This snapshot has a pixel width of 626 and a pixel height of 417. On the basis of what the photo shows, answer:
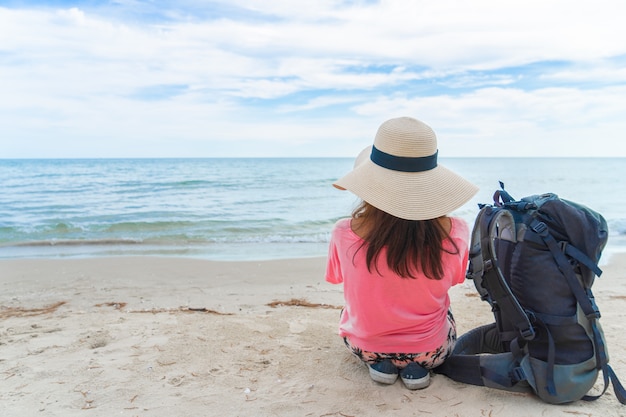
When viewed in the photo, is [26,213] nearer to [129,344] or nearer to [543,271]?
[129,344]

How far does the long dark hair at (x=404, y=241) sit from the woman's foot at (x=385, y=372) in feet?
1.88

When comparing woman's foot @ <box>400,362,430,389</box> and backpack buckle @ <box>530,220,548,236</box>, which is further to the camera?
woman's foot @ <box>400,362,430,389</box>

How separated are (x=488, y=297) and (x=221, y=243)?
6742mm

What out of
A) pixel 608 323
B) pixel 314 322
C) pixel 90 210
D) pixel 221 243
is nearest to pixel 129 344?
pixel 314 322

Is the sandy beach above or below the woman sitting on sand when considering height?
below

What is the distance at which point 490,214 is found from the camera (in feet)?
7.84

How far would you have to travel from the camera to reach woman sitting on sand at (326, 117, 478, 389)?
2197 mm

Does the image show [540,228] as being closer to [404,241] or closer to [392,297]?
[404,241]

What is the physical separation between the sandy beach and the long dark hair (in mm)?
706

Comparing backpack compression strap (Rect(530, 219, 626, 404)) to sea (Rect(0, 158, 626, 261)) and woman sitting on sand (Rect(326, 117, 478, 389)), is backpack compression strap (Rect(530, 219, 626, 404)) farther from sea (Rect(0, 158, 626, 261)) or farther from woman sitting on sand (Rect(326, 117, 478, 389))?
sea (Rect(0, 158, 626, 261))

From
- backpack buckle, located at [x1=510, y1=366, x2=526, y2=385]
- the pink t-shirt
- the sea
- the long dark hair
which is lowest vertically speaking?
the sea

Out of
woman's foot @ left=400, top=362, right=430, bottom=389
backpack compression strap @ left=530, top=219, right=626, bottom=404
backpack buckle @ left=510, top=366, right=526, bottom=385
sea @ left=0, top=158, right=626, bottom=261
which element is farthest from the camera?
sea @ left=0, top=158, right=626, bottom=261

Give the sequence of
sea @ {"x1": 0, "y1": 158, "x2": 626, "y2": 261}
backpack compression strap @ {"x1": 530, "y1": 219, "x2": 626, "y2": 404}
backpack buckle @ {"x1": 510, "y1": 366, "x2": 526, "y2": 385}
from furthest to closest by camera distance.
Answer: sea @ {"x1": 0, "y1": 158, "x2": 626, "y2": 261}
backpack buckle @ {"x1": 510, "y1": 366, "x2": 526, "y2": 385}
backpack compression strap @ {"x1": 530, "y1": 219, "x2": 626, "y2": 404}

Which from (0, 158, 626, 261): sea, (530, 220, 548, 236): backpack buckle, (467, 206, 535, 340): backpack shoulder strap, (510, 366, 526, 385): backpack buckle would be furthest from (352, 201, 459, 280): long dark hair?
(0, 158, 626, 261): sea
